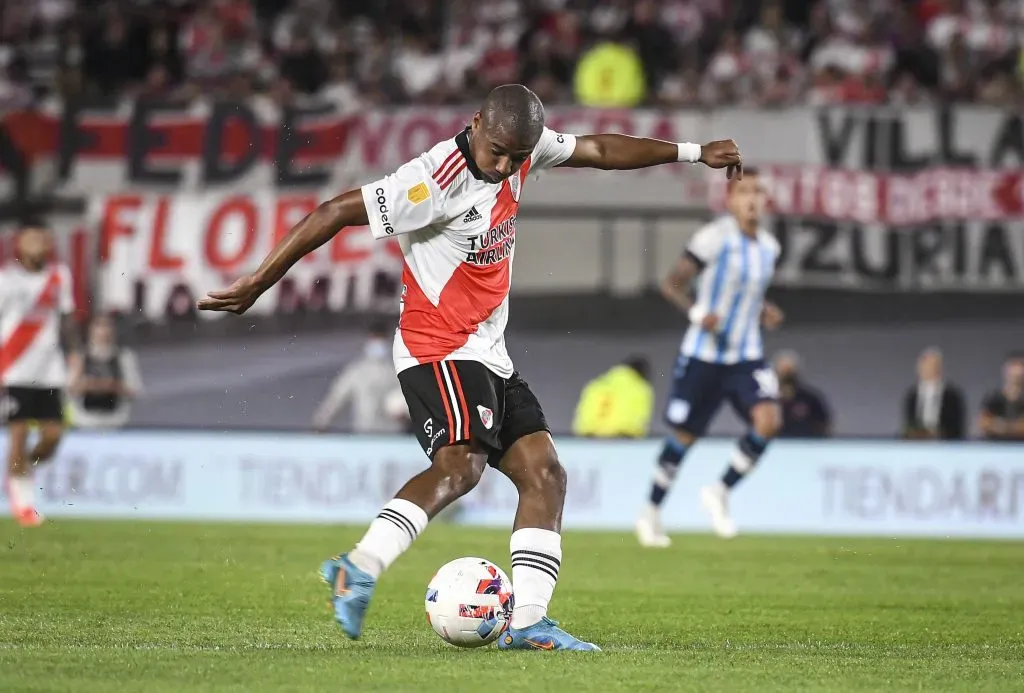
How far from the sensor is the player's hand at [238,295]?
574 centimetres

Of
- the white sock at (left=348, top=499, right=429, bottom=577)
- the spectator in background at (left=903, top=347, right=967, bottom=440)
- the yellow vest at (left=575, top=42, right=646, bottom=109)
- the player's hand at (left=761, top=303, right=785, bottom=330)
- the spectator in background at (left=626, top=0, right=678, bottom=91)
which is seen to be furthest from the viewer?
the spectator in background at (left=626, top=0, right=678, bottom=91)

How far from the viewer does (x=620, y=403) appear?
16.3m

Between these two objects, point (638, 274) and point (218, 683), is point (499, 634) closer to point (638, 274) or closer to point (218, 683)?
point (218, 683)

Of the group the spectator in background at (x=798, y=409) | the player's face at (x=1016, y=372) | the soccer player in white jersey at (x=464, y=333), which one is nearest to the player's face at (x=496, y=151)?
the soccer player in white jersey at (x=464, y=333)

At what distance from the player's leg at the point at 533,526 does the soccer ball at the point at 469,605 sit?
70 mm

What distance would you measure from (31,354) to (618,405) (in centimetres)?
579

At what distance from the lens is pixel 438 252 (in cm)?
627

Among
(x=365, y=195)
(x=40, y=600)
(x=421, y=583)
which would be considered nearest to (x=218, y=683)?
(x=365, y=195)

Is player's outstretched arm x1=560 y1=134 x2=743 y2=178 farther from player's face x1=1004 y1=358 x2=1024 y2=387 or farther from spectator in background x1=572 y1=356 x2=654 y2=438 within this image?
player's face x1=1004 y1=358 x2=1024 y2=387

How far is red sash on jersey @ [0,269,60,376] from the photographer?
13266 mm

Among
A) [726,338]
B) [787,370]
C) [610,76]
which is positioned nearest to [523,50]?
[610,76]

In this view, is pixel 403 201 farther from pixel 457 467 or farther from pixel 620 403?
pixel 620 403

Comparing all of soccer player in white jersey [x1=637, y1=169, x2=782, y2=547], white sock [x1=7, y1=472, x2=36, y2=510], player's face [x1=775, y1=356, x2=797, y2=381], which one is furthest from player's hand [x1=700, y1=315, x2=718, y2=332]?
white sock [x1=7, y1=472, x2=36, y2=510]

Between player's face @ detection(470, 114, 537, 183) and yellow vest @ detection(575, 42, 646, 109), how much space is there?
12168 mm
